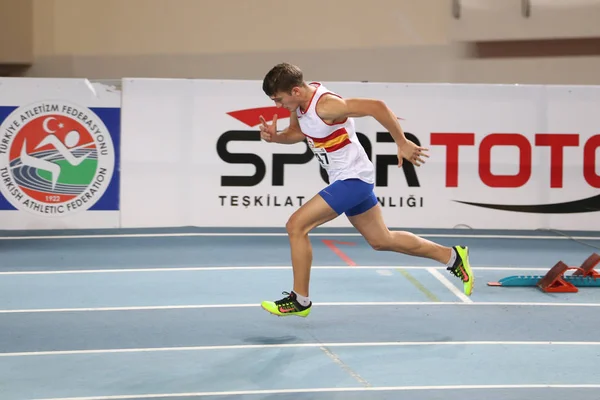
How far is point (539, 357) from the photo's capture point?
6.10 meters

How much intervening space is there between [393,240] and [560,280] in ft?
6.90

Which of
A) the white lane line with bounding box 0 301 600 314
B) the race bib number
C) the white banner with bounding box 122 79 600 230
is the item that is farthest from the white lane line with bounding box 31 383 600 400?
the white banner with bounding box 122 79 600 230

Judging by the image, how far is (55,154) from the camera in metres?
11.0

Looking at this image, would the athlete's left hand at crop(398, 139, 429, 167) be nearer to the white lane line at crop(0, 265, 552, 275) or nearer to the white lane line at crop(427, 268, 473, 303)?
the white lane line at crop(427, 268, 473, 303)

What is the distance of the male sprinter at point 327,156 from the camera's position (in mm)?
6293

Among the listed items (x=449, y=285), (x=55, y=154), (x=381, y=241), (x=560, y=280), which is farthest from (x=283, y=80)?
(x=55, y=154)

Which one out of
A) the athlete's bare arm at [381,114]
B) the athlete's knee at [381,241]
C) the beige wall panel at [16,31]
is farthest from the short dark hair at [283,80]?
the beige wall panel at [16,31]

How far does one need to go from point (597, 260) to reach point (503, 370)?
3110mm

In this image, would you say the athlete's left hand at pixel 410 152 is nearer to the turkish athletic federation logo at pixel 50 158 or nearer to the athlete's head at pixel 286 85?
the athlete's head at pixel 286 85

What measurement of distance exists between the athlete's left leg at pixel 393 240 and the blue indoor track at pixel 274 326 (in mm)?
425

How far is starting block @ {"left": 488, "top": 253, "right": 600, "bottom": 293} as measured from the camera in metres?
8.16

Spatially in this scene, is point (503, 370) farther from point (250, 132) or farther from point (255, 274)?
point (250, 132)

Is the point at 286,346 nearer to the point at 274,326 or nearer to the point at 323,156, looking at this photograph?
the point at 274,326

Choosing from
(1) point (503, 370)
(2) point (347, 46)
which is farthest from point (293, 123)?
Answer: (2) point (347, 46)
